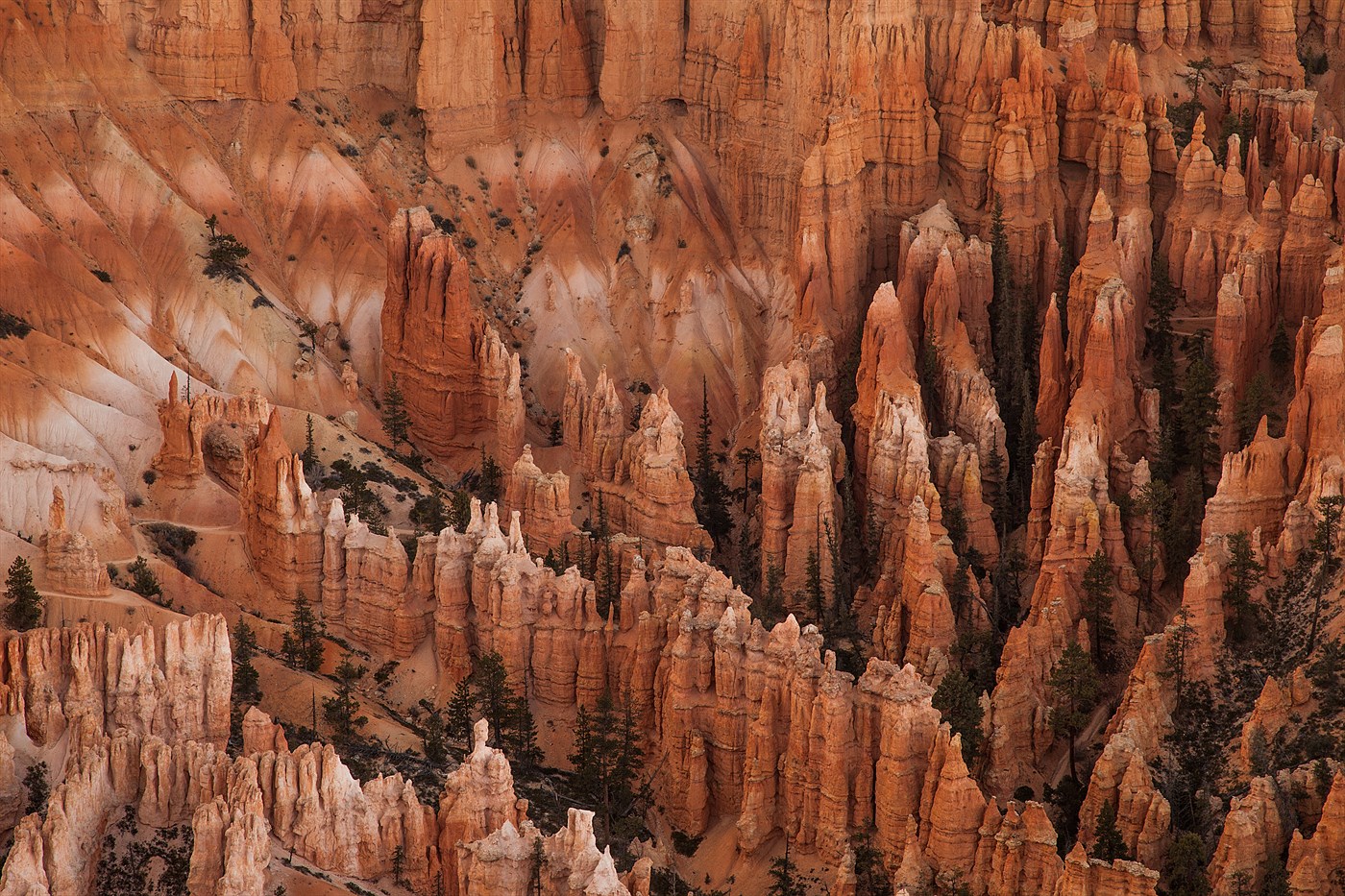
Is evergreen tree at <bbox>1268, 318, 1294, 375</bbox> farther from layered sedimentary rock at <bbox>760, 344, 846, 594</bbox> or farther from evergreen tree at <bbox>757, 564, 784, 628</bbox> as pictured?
evergreen tree at <bbox>757, 564, 784, 628</bbox>

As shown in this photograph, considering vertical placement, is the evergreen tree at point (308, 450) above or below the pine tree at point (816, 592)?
above

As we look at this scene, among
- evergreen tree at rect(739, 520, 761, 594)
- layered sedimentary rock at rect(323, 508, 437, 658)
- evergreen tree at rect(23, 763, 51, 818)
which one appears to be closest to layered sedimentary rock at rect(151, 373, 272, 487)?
layered sedimentary rock at rect(323, 508, 437, 658)

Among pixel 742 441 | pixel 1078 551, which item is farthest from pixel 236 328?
pixel 1078 551

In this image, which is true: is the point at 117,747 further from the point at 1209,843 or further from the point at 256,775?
the point at 1209,843

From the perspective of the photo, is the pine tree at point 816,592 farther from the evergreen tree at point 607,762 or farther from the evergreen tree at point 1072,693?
the evergreen tree at point 1072,693

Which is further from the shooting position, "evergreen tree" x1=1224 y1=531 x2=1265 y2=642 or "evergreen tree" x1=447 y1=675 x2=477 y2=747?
"evergreen tree" x1=447 y1=675 x2=477 y2=747

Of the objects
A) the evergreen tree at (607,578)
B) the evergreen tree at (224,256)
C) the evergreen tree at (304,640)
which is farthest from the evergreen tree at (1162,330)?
the evergreen tree at (224,256)

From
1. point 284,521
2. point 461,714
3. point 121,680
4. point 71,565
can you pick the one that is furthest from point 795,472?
point 121,680
